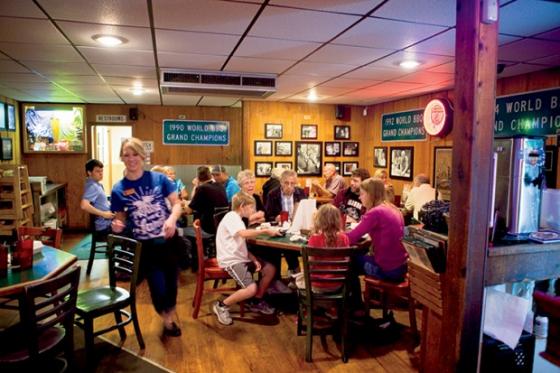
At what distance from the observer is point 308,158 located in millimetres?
7582

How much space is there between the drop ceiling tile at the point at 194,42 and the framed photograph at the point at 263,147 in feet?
11.7

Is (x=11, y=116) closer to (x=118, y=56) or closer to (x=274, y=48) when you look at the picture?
(x=118, y=56)

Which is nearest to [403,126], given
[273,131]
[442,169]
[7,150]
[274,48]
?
[442,169]

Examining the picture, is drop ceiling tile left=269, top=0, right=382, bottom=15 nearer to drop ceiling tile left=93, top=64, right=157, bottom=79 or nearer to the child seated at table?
the child seated at table

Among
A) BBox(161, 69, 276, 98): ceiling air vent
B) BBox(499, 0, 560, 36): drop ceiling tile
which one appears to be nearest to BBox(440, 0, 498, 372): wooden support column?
BBox(499, 0, 560, 36): drop ceiling tile

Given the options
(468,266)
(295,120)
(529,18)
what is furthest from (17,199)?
(529,18)

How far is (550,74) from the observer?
4.19m

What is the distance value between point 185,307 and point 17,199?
3324 millimetres

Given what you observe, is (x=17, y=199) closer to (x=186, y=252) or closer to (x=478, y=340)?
(x=186, y=252)

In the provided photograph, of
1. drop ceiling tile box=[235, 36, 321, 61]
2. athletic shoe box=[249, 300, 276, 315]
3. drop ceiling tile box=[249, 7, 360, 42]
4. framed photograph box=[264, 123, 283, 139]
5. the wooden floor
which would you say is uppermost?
drop ceiling tile box=[235, 36, 321, 61]

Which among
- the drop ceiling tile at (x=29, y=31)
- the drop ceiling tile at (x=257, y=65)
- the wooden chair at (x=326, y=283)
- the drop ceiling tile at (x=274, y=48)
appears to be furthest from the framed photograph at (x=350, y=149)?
the drop ceiling tile at (x=29, y=31)

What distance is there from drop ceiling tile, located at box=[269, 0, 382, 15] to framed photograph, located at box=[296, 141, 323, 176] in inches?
197

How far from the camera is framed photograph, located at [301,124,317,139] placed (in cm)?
753

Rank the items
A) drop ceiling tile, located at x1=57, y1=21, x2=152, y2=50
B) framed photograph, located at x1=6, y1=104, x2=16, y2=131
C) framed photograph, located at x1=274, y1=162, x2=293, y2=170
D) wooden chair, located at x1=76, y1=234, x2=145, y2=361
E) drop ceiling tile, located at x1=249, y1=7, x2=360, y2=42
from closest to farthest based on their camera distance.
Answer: drop ceiling tile, located at x1=249, y1=7, x2=360, y2=42 < wooden chair, located at x1=76, y1=234, x2=145, y2=361 < drop ceiling tile, located at x1=57, y1=21, x2=152, y2=50 < framed photograph, located at x1=6, y1=104, x2=16, y2=131 < framed photograph, located at x1=274, y1=162, x2=293, y2=170
